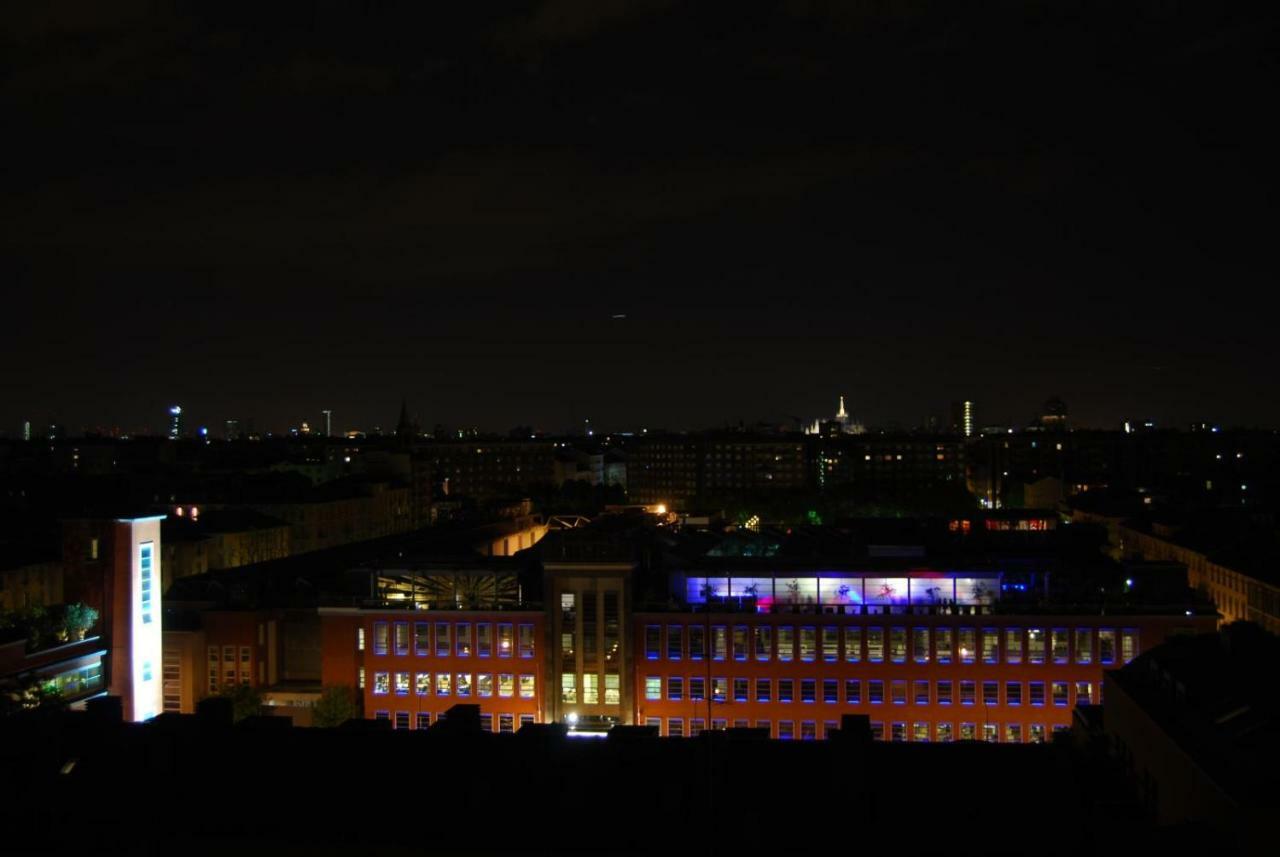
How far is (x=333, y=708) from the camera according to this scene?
140 ft

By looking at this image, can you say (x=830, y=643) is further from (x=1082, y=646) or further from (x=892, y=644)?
(x=1082, y=646)

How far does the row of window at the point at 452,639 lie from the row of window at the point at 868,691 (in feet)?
17.5

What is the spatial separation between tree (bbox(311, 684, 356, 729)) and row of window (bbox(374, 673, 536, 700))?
1509 mm

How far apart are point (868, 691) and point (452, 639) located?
16.1 m

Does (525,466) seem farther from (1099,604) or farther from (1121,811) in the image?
(1121,811)

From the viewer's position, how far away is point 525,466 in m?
185

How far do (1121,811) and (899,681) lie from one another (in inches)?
1039

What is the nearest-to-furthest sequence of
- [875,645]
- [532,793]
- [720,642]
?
[532,793] < [875,645] < [720,642]

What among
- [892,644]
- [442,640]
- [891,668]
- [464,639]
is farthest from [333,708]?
[892,644]

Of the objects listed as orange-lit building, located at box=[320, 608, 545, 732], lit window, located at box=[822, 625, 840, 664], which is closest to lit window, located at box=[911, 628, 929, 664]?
lit window, located at box=[822, 625, 840, 664]

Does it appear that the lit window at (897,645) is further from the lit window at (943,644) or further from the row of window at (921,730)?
the row of window at (921,730)

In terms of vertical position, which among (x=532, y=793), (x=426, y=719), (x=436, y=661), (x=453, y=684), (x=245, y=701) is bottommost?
(x=426, y=719)

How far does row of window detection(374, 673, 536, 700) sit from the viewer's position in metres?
43.9

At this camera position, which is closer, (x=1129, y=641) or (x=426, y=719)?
(x=1129, y=641)
